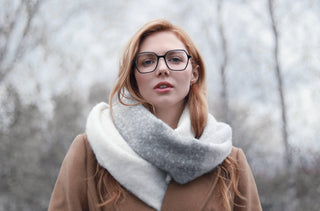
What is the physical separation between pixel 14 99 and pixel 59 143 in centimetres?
128

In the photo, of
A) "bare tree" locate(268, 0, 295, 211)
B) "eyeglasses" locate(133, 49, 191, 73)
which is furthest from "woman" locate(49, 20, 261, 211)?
"bare tree" locate(268, 0, 295, 211)

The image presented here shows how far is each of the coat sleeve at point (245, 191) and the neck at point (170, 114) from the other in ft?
1.13

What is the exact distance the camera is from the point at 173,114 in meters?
1.58

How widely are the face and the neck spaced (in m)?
0.04

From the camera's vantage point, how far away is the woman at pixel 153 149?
1.35 meters

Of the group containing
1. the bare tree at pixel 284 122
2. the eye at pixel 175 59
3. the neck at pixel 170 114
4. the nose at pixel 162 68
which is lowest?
the bare tree at pixel 284 122

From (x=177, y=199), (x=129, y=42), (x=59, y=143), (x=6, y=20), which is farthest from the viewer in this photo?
(x=59, y=143)

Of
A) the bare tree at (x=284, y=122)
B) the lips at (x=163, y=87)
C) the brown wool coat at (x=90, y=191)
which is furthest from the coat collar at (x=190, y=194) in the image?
the bare tree at (x=284, y=122)

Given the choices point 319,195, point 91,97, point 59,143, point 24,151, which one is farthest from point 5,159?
point 319,195

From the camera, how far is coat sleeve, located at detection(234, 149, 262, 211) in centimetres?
154

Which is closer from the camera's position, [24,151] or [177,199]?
[177,199]

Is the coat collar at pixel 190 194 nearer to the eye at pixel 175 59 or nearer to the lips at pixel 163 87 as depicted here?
the lips at pixel 163 87

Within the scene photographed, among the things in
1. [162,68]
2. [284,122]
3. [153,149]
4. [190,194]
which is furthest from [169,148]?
[284,122]

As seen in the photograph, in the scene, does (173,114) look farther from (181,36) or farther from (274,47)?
(274,47)
